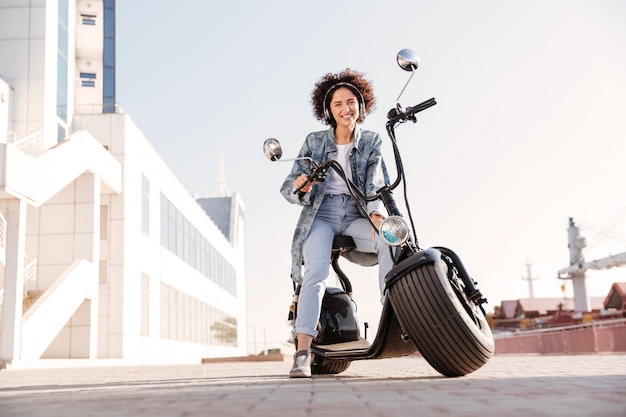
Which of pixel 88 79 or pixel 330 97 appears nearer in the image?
pixel 330 97

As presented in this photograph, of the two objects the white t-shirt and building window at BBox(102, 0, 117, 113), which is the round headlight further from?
building window at BBox(102, 0, 117, 113)

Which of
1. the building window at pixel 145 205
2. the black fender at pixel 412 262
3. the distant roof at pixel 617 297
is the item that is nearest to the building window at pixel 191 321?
the building window at pixel 145 205

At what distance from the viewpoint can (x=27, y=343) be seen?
56.9ft

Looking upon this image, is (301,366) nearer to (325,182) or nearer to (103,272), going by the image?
(325,182)

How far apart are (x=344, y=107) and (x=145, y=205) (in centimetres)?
2268

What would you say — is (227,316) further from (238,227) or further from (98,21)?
(98,21)

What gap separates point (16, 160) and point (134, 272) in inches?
382

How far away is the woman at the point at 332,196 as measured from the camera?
510 cm

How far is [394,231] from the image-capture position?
14.5 feet

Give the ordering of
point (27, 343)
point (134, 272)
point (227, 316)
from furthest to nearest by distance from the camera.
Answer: point (227, 316)
point (134, 272)
point (27, 343)

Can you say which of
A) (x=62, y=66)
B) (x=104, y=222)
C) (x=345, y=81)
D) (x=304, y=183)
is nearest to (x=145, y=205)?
(x=104, y=222)

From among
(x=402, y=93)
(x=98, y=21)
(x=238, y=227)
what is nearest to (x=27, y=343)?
(x=402, y=93)

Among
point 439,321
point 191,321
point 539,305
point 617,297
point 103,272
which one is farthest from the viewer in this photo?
point 539,305

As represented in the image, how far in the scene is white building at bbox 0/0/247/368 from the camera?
57.3 feet
